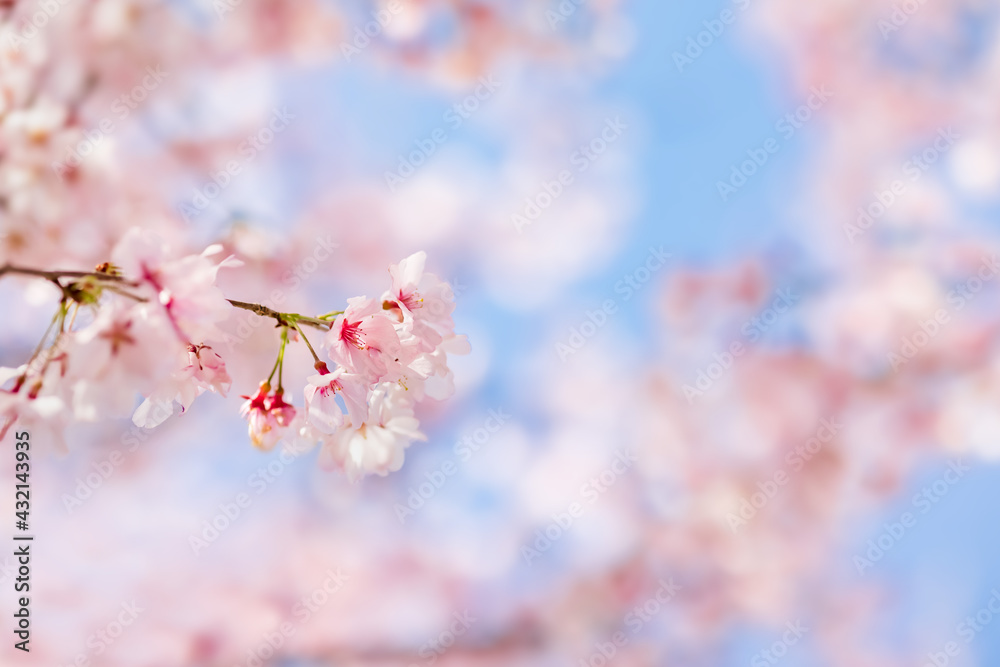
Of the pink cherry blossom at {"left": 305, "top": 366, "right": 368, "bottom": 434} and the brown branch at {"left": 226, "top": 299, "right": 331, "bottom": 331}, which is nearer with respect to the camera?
the brown branch at {"left": 226, "top": 299, "right": 331, "bottom": 331}

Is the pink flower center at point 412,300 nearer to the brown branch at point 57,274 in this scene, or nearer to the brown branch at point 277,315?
the brown branch at point 277,315

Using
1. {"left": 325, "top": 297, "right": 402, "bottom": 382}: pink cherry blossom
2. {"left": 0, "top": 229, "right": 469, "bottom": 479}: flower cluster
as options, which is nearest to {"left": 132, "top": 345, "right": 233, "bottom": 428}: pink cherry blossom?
{"left": 0, "top": 229, "right": 469, "bottom": 479}: flower cluster

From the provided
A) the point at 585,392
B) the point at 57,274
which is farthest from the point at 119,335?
the point at 585,392

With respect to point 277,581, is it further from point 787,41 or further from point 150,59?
point 787,41

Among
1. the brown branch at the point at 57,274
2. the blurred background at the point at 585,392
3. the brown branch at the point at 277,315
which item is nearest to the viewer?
the brown branch at the point at 57,274

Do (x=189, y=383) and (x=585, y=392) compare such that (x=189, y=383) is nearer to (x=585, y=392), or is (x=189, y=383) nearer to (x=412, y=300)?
(x=412, y=300)

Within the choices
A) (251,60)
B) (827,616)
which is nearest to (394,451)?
(251,60)

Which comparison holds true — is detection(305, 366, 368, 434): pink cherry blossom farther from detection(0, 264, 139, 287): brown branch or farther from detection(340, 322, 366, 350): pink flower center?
detection(0, 264, 139, 287): brown branch

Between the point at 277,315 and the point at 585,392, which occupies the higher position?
the point at 585,392

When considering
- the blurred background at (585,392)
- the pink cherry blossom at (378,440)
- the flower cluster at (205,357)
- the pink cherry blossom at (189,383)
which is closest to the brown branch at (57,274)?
the flower cluster at (205,357)
